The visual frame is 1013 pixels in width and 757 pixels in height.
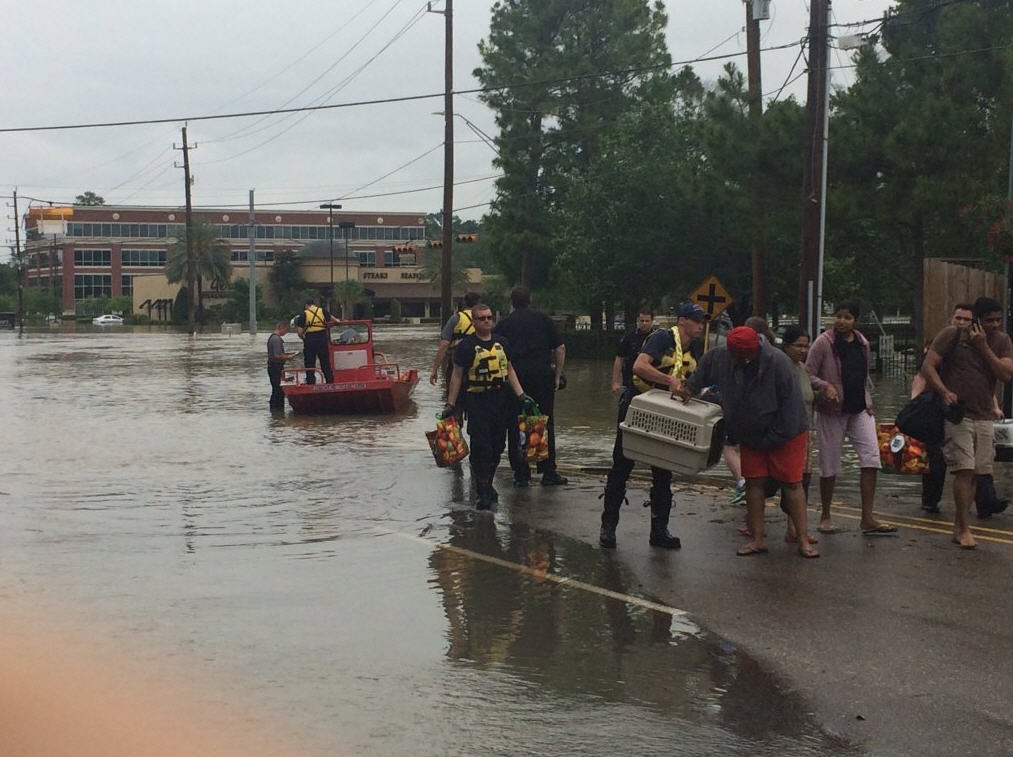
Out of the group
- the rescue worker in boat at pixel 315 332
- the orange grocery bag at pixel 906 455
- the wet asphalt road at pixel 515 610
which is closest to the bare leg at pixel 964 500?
the wet asphalt road at pixel 515 610

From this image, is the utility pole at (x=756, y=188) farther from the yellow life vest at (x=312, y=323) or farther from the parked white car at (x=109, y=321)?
the parked white car at (x=109, y=321)

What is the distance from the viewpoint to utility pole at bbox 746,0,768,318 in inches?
991

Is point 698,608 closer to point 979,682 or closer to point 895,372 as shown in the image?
point 979,682

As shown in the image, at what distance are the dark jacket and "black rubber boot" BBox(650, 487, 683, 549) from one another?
0.88 m

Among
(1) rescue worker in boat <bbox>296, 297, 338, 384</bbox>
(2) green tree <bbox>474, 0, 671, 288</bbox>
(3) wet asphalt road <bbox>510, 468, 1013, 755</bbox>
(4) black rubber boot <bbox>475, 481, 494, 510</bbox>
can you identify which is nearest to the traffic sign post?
(1) rescue worker in boat <bbox>296, 297, 338, 384</bbox>

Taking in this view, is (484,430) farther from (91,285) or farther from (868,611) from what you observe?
(91,285)

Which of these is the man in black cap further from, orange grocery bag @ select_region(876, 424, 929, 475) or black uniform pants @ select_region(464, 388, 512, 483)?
orange grocery bag @ select_region(876, 424, 929, 475)

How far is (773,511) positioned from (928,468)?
127 cm

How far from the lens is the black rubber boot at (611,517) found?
9.24 m

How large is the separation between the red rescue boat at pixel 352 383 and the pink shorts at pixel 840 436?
11.7 meters

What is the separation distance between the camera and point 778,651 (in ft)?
21.5

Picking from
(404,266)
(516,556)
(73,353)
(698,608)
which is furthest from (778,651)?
(404,266)

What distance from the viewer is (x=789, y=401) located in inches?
335

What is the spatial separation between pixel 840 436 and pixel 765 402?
138 centimetres
